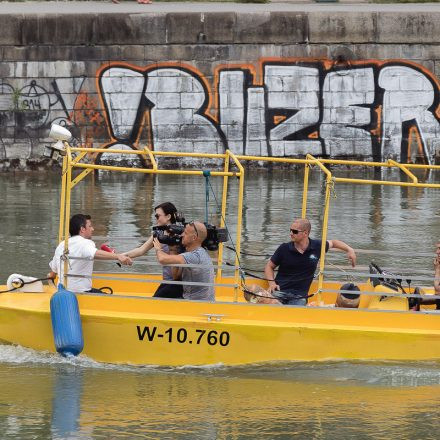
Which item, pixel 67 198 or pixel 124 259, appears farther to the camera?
pixel 124 259

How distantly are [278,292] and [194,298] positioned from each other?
792 millimetres

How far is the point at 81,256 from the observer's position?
35.8 feet

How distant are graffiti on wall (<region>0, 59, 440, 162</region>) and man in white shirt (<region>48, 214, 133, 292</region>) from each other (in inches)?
515

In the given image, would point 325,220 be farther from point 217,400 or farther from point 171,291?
point 217,400

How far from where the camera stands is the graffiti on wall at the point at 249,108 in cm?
2405

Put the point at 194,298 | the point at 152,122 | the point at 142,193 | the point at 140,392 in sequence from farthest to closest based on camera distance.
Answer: the point at 152,122, the point at 142,193, the point at 194,298, the point at 140,392

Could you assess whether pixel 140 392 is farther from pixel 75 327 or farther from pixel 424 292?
pixel 424 292

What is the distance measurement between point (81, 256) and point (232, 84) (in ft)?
44.9

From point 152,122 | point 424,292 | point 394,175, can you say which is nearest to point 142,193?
point 152,122

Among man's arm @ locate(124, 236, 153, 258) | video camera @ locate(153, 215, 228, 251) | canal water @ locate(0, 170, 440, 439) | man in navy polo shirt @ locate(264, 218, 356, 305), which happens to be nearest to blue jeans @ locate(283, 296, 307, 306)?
man in navy polo shirt @ locate(264, 218, 356, 305)

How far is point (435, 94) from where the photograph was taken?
24.3 m

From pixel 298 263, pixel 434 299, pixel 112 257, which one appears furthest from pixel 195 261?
pixel 434 299

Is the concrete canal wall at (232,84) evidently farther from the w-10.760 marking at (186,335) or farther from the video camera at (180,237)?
the w-10.760 marking at (186,335)

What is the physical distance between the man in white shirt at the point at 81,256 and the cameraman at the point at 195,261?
0.45m
